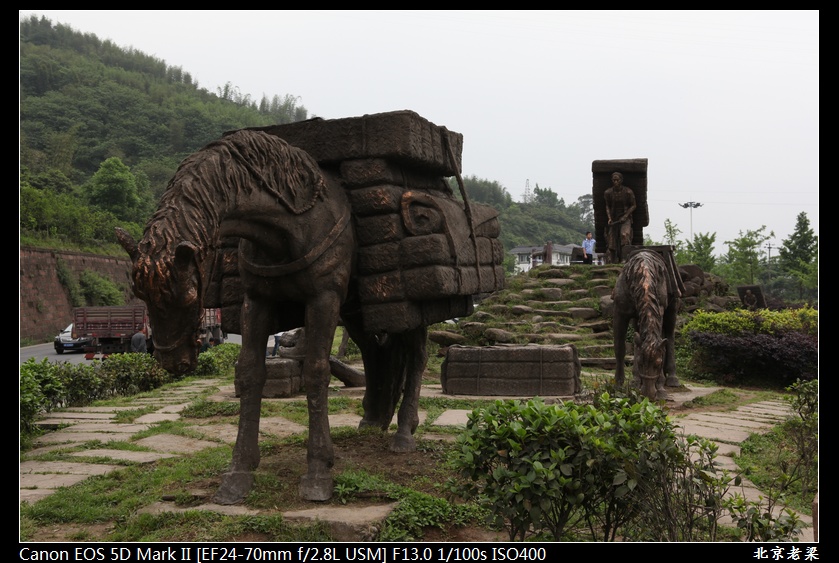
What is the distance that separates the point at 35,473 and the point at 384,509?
9.67 ft

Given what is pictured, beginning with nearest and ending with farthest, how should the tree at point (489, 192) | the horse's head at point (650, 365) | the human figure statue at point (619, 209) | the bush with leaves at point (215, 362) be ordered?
the horse's head at point (650, 365)
the bush with leaves at point (215, 362)
the human figure statue at point (619, 209)
the tree at point (489, 192)

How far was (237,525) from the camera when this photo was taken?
12.3 feet

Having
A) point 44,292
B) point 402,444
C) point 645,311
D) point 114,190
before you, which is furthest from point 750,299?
point 114,190

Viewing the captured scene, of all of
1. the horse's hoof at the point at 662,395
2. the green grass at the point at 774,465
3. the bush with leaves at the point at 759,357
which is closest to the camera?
the green grass at the point at 774,465

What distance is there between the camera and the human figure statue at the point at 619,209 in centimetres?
1703

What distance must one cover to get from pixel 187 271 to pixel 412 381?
9.30ft

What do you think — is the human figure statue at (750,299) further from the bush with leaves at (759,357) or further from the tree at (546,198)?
the tree at (546,198)

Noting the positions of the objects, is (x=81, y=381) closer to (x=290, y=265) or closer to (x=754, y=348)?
(x=290, y=265)

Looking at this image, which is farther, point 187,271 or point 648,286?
point 648,286

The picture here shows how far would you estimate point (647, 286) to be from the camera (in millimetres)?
7785

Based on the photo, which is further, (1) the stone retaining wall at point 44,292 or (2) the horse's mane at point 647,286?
(1) the stone retaining wall at point 44,292

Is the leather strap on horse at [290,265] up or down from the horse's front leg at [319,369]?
up

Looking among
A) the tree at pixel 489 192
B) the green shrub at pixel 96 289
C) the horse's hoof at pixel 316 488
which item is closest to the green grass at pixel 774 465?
the horse's hoof at pixel 316 488

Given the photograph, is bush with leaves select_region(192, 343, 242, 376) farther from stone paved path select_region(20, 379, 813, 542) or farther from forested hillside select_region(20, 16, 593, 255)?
forested hillside select_region(20, 16, 593, 255)
